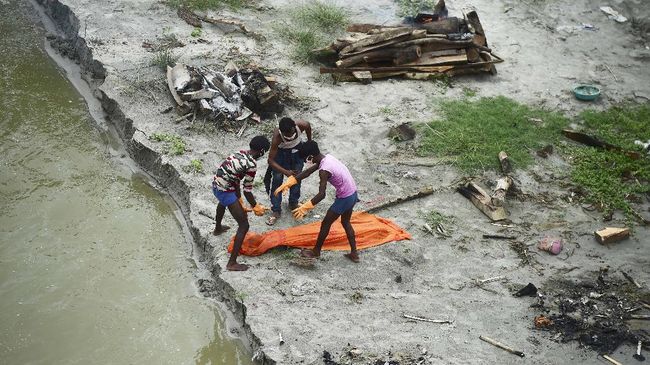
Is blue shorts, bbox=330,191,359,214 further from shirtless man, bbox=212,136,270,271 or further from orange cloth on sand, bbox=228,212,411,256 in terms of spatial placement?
shirtless man, bbox=212,136,270,271

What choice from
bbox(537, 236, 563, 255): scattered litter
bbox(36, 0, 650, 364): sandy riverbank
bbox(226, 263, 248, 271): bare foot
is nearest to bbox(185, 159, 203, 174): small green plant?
bbox(36, 0, 650, 364): sandy riverbank

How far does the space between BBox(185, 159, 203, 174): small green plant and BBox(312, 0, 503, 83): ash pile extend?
3.63 metres

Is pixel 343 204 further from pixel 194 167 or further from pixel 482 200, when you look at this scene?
pixel 194 167

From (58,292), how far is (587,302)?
20.5 ft

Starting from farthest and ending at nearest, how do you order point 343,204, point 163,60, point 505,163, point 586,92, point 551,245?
point 586,92
point 163,60
point 505,163
point 551,245
point 343,204

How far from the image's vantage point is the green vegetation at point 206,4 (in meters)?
13.0

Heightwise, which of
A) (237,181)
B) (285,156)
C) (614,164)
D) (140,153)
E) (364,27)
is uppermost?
(237,181)

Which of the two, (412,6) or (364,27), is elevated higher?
(364,27)

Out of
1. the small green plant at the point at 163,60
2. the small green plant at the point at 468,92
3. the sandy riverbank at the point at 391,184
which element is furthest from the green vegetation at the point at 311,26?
the small green plant at the point at 468,92

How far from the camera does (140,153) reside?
30.0 feet

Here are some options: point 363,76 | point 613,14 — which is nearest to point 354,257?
point 363,76

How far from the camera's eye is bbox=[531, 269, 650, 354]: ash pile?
6359 millimetres

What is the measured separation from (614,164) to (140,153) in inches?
304

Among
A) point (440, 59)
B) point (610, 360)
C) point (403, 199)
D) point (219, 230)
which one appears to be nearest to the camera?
point (610, 360)
